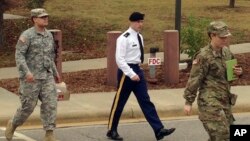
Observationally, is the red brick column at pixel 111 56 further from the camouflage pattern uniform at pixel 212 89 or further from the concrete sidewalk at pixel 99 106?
the camouflage pattern uniform at pixel 212 89

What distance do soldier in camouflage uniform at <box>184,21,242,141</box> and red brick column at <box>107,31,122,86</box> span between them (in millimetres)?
6177

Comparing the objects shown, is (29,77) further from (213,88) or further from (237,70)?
(237,70)

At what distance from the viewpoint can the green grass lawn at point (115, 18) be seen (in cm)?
1917

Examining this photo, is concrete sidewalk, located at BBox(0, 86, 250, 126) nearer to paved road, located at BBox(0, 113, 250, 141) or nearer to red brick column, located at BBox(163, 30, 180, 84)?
paved road, located at BBox(0, 113, 250, 141)

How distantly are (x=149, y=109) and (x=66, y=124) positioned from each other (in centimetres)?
183

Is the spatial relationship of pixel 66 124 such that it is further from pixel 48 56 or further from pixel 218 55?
pixel 218 55

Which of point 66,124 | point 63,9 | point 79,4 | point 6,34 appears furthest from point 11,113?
point 79,4

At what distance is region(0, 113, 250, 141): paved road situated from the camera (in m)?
10.1

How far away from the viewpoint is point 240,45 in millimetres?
19266

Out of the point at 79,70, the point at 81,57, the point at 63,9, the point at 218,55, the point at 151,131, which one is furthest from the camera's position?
the point at 63,9

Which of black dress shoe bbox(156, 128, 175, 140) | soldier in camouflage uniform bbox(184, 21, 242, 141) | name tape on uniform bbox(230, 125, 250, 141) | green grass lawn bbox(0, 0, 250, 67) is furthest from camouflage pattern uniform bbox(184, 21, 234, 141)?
green grass lawn bbox(0, 0, 250, 67)

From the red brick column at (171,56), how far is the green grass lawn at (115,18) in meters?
3.85

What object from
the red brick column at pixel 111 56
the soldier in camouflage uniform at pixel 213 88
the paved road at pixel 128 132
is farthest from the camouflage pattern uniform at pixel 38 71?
the red brick column at pixel 111 56

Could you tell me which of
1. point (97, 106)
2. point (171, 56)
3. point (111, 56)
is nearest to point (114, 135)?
point (97, 106)
